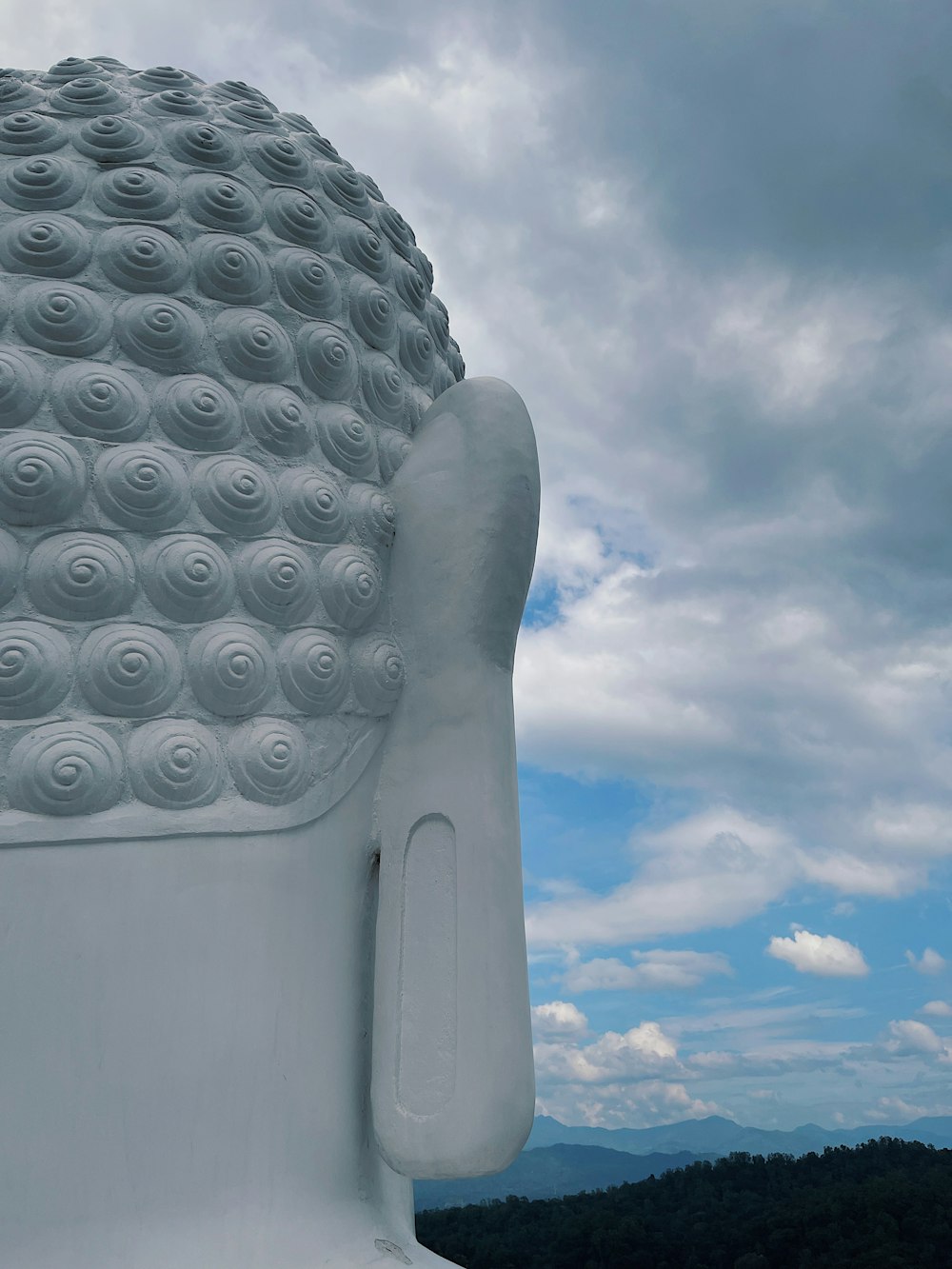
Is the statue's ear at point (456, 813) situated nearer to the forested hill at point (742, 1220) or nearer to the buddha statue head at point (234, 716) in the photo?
the buddha statue head at point (234, 716)

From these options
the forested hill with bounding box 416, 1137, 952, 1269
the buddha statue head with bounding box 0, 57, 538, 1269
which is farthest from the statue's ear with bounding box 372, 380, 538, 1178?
the forested hill with bounding box 416, 1137, 952, 1269

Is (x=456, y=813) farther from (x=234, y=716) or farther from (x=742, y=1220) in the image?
(x=742, y=1220)

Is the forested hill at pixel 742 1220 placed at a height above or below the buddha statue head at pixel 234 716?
below

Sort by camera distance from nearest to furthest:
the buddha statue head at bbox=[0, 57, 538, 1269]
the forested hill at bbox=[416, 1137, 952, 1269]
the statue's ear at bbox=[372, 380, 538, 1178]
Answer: the buddha statue head at bbox=[0, 57, 538, 1269] < the statue's ear at bbox=[372, 380, 538, 1178] < the forested hill at bbox=[416, 1137, 952, 1269]

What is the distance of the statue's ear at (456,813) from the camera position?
8.96ft

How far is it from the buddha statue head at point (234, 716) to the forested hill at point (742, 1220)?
12626 millimetres

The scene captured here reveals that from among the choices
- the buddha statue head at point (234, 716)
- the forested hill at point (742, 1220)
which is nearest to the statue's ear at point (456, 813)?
the buddha statue head at point (234, 716)

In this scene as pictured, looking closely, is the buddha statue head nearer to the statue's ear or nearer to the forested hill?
the statue's ear

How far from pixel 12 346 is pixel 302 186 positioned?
113 centimetres

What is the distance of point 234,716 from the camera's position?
2.79m

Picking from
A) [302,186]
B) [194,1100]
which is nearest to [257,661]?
[194,1100]

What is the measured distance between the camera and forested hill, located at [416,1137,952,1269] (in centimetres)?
1450

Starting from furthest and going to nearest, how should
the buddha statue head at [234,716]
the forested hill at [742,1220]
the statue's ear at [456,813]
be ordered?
the forested hill at [742,1220] → the statue's ear at [456,813] → the buddha statue head at [234,716]

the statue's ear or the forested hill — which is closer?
the statue's ear
